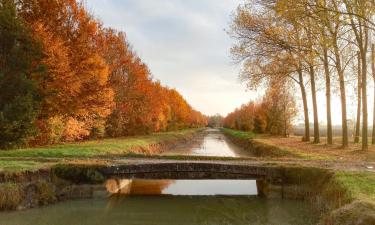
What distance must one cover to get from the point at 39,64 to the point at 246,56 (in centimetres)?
1552

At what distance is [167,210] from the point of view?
1597cm

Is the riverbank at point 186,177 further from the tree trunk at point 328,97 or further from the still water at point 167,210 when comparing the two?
the tree trunk at point 328,97

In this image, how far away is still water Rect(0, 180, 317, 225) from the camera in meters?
14.0

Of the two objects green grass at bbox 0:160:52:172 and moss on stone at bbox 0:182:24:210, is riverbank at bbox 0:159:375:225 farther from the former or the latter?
green grass at bbox 0:160:52:172

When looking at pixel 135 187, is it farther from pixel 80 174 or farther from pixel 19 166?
pixel 19 166

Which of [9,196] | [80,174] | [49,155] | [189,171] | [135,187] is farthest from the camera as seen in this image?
[49,155]

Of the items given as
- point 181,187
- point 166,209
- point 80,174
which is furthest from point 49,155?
point 166,209

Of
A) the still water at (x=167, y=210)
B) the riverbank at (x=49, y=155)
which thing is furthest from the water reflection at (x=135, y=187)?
the riverbank at (x=49, y=155)

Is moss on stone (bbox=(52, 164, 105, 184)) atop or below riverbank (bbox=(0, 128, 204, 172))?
below

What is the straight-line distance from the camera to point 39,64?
2791 centimetres

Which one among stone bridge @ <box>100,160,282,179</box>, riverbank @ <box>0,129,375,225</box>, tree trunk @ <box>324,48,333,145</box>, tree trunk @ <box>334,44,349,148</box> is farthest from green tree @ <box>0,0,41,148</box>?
tree trunk @ <box>334,44,349,148</box>

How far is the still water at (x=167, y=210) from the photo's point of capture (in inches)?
551

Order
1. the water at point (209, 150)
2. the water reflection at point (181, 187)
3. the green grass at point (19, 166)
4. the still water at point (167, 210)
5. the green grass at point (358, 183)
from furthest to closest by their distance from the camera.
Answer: the water at point (209, 150)
the water reflection at point (181, 187)
the green grass at point (19, 166)
the still water at point (167, 210)
the green grass at point (358, 183)

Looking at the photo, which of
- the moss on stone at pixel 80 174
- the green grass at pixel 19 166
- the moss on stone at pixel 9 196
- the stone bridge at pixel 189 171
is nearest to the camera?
the moss on stone at pixel 9 196
